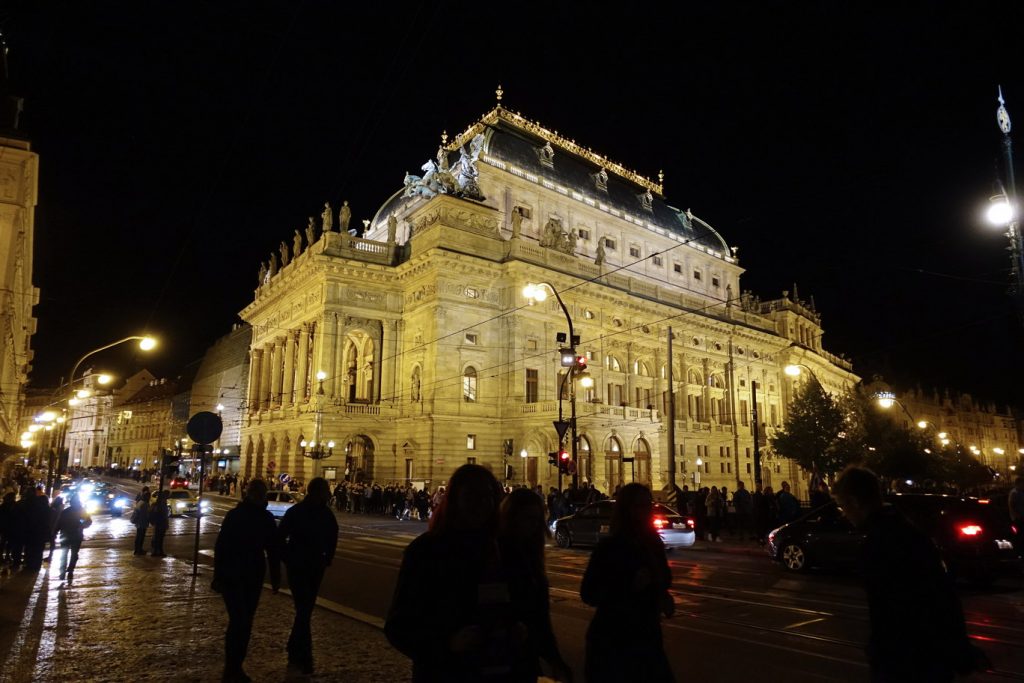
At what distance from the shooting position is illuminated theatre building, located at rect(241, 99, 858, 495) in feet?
134

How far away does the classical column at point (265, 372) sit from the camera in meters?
52.7

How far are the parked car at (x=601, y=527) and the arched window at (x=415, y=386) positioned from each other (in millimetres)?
21873

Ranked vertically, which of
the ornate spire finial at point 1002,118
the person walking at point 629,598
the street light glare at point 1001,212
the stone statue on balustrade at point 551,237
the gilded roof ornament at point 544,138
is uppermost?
the gilded roof ornament at point 544,138

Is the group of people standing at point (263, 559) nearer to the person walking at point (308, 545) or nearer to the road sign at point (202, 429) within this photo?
the person walking at point (308, 545)

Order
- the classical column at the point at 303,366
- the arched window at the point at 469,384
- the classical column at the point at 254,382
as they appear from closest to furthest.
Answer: the arched window at the point at 469,384
the classical column at the point at 303,366
the classical column at the point at 254,382

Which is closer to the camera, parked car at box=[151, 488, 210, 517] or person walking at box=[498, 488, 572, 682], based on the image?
person walking at box=[498, 488, 572, 682]

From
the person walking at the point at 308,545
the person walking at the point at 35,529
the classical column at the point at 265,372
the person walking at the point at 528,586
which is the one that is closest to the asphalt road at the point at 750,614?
the person walking at the point at 308,545

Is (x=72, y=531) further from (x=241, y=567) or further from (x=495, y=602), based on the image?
(x=495, y=602)

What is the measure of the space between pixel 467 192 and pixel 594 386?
15.9 metres

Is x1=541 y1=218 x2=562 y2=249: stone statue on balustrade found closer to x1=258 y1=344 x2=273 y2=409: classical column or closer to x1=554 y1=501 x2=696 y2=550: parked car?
x1=258 y1=344 x2=273 y2=409: classical column

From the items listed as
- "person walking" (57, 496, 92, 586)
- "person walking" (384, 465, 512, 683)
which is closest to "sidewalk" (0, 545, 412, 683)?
"person walking" (57, 496, 92, 586)

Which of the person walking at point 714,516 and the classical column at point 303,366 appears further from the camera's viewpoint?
the classical column at point 303,366

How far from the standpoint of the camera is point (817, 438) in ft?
146

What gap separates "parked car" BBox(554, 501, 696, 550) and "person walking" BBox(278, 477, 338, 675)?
12.8 m
